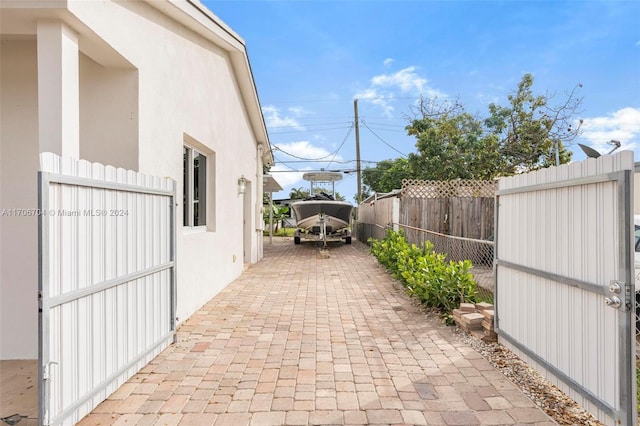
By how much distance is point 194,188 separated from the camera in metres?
6.15

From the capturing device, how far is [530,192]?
3.35 metres

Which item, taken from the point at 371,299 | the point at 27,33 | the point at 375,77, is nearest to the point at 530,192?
the point at 371,299

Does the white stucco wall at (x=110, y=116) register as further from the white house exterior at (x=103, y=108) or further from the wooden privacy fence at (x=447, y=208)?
the wooden privacy fence at (x=447, y=208)

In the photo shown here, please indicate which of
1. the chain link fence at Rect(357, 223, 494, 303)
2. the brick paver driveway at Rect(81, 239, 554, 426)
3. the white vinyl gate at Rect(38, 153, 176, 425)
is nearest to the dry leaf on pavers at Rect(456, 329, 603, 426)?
the brick paver driveway at Rect(81, 239, 554, 426)

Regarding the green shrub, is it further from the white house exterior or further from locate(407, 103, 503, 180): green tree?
locate(407, 103, 503, 180): green tree

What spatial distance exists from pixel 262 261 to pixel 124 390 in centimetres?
800

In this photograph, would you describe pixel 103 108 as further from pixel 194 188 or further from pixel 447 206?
pixel 447 206

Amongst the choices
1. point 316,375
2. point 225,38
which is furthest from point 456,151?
point 316,375

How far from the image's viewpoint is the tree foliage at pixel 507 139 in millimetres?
12211

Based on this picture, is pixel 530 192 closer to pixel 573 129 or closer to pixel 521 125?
pixel 521 125

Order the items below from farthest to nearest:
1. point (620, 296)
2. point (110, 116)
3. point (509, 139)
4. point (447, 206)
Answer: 1. point (509, 139)
2. point (447, 206)
3. point (110, 116)
4. point (620, 296)

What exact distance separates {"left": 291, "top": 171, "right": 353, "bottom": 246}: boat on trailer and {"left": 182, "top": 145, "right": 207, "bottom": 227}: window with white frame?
25.3 feet

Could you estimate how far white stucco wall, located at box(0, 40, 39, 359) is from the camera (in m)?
3.67

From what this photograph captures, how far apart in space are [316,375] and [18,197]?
3566 millimetres
